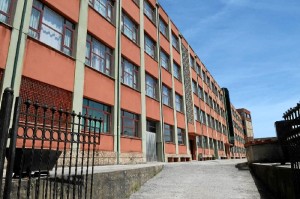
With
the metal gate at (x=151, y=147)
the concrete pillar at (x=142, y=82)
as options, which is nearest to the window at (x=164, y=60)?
the concrete pillar at (x=142, y=82)

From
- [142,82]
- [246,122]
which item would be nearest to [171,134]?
[142,82]

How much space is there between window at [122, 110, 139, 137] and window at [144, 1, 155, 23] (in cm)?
1017

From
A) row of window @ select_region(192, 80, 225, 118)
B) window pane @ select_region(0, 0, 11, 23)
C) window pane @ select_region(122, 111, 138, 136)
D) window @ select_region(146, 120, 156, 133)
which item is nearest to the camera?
window pane @ select_region(0, 0, 11, 23)

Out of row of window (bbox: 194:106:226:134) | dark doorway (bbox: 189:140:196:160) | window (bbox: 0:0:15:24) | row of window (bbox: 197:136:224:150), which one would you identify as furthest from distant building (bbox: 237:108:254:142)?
window (bbox: 0:0:15:24)

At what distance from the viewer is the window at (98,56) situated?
13830 mm

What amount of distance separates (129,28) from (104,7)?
3108 mm

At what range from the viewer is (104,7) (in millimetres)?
15977

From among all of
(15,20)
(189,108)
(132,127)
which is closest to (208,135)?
(189,108)

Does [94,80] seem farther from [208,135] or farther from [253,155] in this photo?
[208,135]

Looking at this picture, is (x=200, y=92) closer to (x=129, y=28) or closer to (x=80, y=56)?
(x=129, y=28)

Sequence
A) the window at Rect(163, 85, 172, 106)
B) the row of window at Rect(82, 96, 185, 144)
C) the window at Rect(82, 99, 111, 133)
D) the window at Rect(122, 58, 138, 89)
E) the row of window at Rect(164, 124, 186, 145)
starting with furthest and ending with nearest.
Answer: the window at Rect(163, 85, 172, 106)
the row of window at Rect(164, 124, 186, 145)
the window at Rect(122, 58, 138, 89)
the row of window at Rect(82, 96, 185, 144)
the window at Rect(82, 99, 111, 133)

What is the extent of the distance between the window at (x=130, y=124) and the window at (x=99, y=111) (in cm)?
156

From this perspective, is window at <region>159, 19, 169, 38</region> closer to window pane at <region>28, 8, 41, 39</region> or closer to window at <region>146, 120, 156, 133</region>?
window at <region>146, 120, 156, 133</region>

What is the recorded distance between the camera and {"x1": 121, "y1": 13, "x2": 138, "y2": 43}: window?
Answer: 59.0ft
